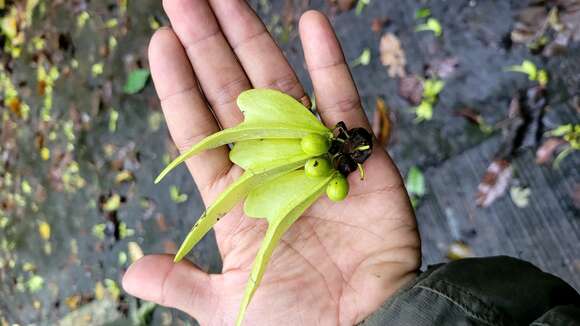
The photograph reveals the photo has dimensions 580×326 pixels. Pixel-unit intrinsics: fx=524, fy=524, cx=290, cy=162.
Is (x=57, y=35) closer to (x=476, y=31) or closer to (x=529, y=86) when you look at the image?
(x=476, y=31)

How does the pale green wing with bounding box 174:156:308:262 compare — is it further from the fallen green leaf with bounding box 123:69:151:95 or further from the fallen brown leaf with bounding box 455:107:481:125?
the fallen green leaf with bounding box 123:69:151:95

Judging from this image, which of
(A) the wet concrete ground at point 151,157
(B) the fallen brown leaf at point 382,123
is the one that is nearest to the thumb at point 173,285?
(A) the wet concrete ground at point 151,157

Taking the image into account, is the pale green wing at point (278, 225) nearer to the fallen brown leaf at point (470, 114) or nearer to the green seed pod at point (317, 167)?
the green seed pod at point (317, 167)

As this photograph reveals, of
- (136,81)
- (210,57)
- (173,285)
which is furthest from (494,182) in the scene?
(136,81)

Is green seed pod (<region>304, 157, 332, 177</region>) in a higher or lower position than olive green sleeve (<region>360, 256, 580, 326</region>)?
higher

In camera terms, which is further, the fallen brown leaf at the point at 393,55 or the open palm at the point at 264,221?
the fallen brown leaf at the point at 393,55

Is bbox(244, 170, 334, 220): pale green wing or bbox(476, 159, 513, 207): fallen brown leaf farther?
bbox(476, 159, 513, 207): fallen brown leaf

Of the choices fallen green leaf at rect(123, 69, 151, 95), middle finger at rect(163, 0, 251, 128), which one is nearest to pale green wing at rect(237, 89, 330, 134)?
middle finger at rect(163, 0, 251, 128)

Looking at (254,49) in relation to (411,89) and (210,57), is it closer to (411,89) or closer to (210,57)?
(210,57)
